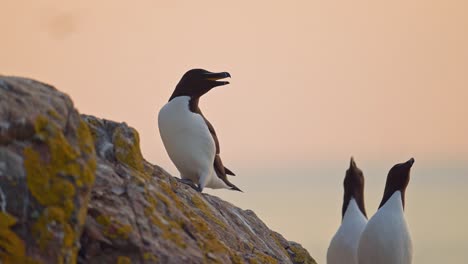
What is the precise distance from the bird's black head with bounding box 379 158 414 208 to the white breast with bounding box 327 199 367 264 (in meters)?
0.91

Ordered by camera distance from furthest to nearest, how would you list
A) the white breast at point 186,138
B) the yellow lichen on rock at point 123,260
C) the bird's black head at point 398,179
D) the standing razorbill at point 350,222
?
the standing razorbill at point 350,222 < the bird's black head at point 398,179 < the white breast at point 186,138 < the yellow lichen on rock at point 123,260

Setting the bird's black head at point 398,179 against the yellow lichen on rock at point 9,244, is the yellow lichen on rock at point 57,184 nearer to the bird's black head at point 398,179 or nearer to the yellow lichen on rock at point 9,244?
the yellow lichen on rock at point 9,244

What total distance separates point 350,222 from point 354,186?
1.29m

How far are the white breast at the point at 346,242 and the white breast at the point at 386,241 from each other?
109 cm

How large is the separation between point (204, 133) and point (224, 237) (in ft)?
12.1

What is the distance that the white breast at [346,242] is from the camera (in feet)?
52.6

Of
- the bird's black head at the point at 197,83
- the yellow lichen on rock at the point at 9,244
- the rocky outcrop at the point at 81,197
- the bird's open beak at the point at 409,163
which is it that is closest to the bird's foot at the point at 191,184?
the bird's black head at the point at 197,83

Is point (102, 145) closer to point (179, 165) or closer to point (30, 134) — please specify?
point (30, 134)

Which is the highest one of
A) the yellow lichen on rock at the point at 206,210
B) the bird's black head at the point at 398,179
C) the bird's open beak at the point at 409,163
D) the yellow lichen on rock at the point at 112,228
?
the bird's open beak at the point at 409,163

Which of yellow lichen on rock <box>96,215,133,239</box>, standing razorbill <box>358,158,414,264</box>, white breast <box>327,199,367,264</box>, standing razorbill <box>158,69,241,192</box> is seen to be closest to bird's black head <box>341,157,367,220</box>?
white breast <box>327,199,367,264</box>

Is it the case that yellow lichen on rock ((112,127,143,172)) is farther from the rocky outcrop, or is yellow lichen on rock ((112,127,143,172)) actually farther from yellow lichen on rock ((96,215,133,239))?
yellow lichen on rock ((96,215,133,239))

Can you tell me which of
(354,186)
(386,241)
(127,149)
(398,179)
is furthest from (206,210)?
(354,186)

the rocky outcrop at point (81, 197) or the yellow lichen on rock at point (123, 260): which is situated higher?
the rocky outcrop at point (81, 197)

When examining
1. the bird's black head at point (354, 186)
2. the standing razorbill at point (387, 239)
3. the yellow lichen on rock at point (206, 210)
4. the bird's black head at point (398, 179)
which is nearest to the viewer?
the yellow lichen on rock at point (206, 210)
